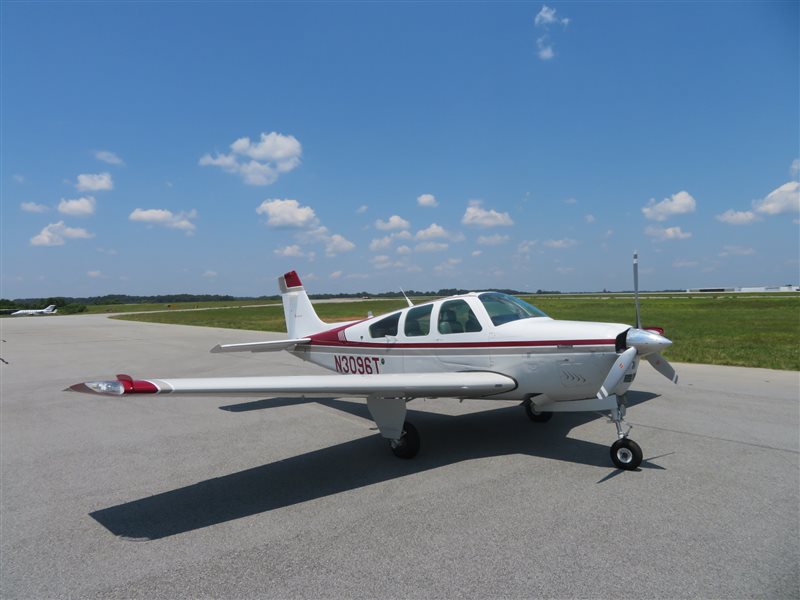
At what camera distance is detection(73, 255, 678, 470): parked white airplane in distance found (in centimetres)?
522

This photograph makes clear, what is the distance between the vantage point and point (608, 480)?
5.09 meters

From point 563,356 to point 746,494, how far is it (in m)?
2.17

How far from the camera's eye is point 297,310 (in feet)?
32.8

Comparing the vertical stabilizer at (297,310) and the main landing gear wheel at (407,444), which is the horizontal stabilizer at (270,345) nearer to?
the vertical stabilizer at (297,310)

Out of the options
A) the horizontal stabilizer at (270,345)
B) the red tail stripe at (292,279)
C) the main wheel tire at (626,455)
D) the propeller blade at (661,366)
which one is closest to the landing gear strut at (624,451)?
the main wheel tire at (626,455)

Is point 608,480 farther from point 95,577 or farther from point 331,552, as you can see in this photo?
point 95,577

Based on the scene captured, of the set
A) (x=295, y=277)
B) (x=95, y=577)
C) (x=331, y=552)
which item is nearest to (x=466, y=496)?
(x=331, y=552)

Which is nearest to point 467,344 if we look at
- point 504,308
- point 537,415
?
point 504,308

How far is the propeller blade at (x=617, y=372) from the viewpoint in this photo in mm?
5176

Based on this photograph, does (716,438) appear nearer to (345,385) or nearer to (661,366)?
(661,366)

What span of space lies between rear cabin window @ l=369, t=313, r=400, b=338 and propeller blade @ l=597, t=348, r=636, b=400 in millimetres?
3171

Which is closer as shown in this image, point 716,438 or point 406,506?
point 406,506

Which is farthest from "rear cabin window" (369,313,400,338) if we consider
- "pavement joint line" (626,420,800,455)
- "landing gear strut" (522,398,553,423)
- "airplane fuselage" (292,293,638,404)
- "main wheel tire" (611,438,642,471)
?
"pavement joint line" (626,420,800,455)

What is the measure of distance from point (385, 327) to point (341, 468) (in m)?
2.40
